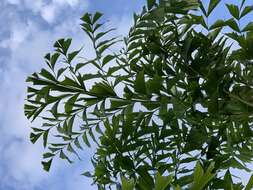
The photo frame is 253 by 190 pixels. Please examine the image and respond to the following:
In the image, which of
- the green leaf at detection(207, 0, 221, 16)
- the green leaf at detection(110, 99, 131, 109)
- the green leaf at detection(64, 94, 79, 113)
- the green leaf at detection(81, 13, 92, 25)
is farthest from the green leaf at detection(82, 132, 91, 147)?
the green leaf at detection(207, 0, 221, 16)

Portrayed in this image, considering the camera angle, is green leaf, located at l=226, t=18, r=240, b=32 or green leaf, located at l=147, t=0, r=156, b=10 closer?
green leaf, located at l=226, t=18, r=240, b=32

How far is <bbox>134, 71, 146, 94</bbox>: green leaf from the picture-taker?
5.49ft

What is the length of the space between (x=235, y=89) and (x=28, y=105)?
809 millimetres

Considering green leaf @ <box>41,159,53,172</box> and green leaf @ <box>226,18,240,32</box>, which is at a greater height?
green leaf @ <box>226,18,240,32</box>

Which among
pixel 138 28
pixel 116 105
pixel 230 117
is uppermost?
pixel 138 28

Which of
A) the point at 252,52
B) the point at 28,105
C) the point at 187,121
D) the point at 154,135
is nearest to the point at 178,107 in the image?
the point at 187,121

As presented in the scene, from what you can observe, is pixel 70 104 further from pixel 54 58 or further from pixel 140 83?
pixel 140 83

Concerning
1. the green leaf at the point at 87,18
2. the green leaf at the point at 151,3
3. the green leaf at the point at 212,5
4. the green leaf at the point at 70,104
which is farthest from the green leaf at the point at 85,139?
the green leaf at the point at 212,5

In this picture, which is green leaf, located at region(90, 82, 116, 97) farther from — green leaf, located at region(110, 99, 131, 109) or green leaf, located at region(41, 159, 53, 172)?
green leaf, located at region(41, 159, 53, 172)

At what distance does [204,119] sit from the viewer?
1772mm

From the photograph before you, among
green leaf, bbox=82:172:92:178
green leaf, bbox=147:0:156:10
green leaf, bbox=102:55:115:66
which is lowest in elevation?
green leaf, bbox=82:172:92:178

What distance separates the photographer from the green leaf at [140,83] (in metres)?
1.67

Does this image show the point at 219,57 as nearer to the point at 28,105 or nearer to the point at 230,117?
the point at 230,117

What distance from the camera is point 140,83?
66.5 inches
